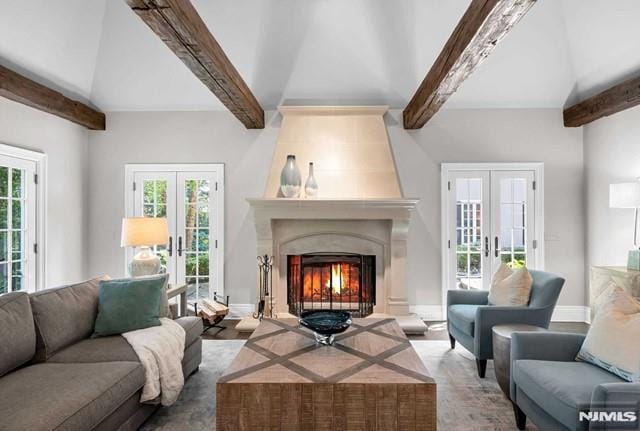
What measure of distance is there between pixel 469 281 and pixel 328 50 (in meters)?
3.37

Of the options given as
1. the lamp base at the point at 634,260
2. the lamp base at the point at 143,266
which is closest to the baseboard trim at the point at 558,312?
the lamp base at the point at 634,260

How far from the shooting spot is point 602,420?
1695mm

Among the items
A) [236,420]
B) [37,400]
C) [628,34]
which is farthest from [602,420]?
[628,34]

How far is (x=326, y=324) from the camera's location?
2.62 metres

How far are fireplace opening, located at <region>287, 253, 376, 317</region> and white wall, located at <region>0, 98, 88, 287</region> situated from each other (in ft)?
8.93

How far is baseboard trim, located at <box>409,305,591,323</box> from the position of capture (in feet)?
16.7

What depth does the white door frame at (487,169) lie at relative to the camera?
5.12 m

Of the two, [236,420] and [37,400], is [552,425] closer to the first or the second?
[236,420]

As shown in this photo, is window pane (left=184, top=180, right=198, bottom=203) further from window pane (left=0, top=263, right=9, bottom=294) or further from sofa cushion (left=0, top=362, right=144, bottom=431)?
sofa cushion (left=0, top=362, right=144, bottom=431)

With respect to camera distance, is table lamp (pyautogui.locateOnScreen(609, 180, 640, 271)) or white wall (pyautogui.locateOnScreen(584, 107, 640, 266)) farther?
white wall (pyautogui.locateOnScreen(584, 107, 640, 266))

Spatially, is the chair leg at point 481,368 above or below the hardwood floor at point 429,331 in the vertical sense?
above

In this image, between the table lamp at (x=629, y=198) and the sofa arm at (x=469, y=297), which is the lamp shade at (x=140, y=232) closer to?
the sofa arm at (x=469, y=297)

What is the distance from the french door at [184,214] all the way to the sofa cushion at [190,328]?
203cm

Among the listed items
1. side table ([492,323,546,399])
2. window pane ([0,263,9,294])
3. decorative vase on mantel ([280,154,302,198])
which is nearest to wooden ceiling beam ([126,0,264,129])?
decorative vase on mantel ([280,154,302,198])
